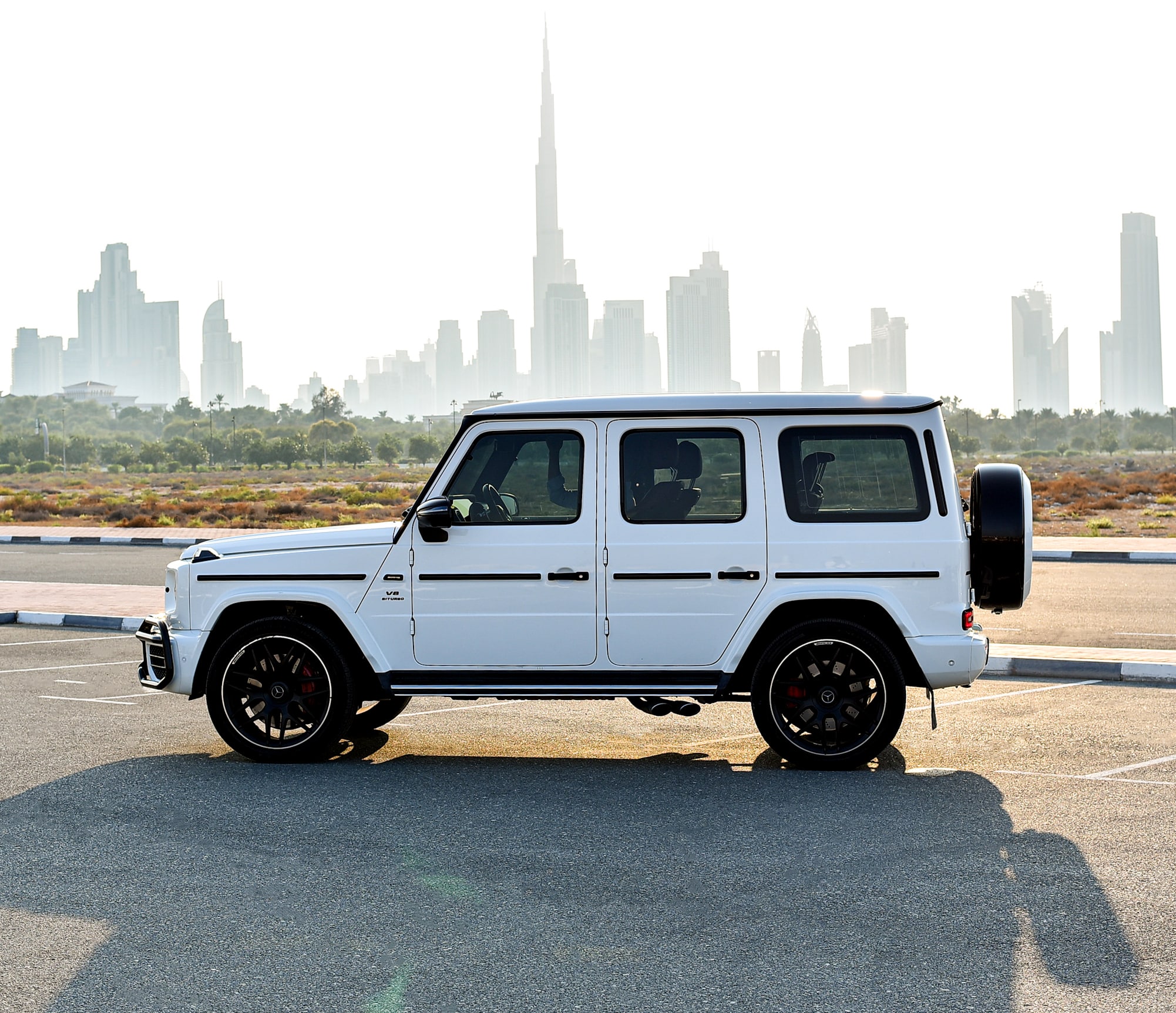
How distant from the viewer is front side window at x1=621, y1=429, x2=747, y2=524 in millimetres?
7191

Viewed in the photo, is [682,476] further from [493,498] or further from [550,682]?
[550,682]

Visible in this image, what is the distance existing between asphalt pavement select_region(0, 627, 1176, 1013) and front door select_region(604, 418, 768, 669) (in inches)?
31.4

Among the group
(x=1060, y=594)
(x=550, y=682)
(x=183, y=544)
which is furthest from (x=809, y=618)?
(x=183, y=544)

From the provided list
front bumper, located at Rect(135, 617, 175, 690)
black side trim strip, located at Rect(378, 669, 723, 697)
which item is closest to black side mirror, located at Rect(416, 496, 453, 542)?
black side trim strip, located at Rect(378, 669, 723, 697)

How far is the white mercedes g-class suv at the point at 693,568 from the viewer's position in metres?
7.08

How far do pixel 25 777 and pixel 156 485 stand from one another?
95534 mm

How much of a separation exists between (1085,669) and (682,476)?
501 centimetres

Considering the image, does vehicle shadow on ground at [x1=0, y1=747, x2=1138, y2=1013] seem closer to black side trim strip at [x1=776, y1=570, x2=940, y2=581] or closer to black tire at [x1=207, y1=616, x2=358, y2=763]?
black tire at [x1=207, y1=616, x2=358, y2=763]

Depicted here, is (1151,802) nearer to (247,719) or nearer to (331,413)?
(247,719)

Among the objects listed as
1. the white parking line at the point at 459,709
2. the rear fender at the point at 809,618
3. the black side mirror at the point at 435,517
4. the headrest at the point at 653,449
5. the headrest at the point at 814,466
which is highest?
the headrest at the point at 653,449

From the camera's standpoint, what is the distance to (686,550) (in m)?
7.12

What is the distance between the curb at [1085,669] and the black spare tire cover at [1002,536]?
3.21m

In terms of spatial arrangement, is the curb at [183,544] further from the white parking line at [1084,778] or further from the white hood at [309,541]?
the white parking line at [1084,778]

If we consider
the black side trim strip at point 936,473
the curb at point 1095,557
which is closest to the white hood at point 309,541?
the black side trim strip at point 936,473
